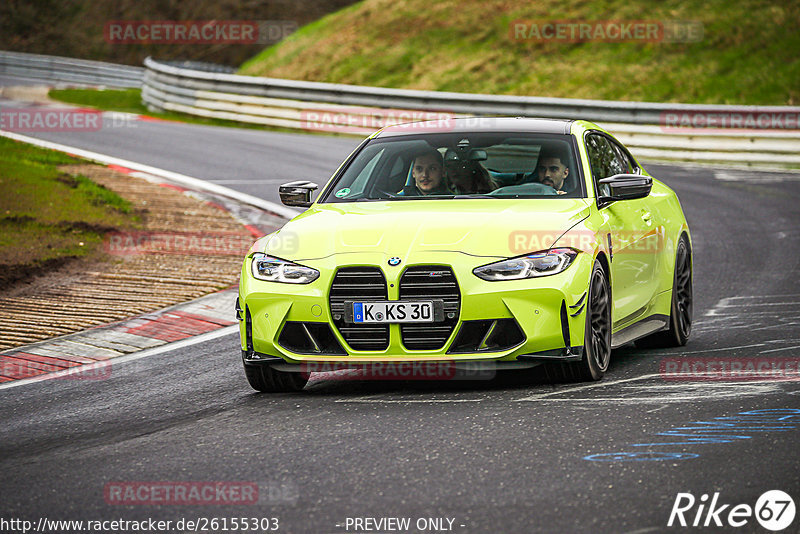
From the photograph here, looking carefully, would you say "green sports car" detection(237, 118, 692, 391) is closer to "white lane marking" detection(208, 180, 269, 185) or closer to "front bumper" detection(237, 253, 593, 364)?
"front bumper" detection(237, 253, 593, 364)

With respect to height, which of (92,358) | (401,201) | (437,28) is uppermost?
(437,28)

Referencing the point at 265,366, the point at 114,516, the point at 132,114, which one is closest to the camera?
the point at 114,516

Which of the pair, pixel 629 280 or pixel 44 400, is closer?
pixel 44 400

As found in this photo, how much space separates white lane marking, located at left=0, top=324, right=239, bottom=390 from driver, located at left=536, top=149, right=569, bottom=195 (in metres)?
2.92

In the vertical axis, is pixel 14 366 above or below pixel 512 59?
below

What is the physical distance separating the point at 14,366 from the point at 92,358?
1.80 feet

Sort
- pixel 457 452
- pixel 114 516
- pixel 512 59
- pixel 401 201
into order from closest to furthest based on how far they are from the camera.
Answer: pixel 114 516 → pixel 457 452 → pixel 401 201 → pixel 512 59

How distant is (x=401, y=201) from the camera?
7.95 meters

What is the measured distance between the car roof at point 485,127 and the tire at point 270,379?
2.08 meters

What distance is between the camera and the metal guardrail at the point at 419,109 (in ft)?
69.5

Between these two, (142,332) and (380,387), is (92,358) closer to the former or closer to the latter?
(142,332)

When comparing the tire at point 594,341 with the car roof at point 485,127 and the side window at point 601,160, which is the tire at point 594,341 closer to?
the side window at point 601,160

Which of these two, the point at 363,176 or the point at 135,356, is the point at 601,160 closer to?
the point at 363,176

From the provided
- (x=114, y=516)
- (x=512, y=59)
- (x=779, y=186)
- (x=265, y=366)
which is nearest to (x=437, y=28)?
(x=512, y=59)
